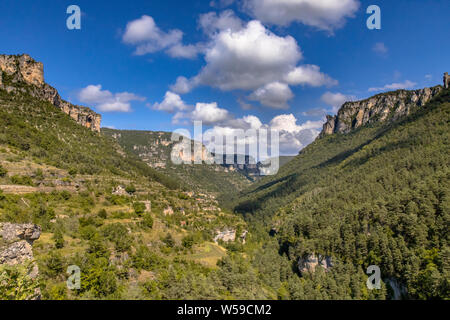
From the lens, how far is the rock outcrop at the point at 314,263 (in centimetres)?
5895

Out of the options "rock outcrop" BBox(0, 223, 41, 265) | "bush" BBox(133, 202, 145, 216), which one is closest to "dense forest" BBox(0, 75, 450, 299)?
"bush" BBox(133, 202, 145, 216)

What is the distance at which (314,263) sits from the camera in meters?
60.2

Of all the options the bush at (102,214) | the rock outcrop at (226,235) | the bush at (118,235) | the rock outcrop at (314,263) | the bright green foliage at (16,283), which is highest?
the bush at (102,214)

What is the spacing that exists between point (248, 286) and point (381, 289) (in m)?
33.5

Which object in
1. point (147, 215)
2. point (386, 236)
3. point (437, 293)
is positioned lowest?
point (437, 293)

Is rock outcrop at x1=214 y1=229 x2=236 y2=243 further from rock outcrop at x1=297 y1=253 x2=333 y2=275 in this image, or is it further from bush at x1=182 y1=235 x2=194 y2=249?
rock outcrop at x1=297 y1=253 x2=333 y2=275

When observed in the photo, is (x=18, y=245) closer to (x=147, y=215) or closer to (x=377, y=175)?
(x=147, y=215)

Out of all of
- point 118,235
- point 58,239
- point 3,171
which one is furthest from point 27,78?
point 118,235

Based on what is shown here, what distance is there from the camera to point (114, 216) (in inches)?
1703

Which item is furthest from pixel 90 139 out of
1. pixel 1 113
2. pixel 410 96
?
pixel 410 96

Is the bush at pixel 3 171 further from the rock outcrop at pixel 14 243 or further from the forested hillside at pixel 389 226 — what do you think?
the forested hillside at pixel 389 226

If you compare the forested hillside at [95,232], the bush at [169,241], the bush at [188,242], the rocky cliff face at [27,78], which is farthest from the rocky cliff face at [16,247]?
the rocky cliff face at [27,78]

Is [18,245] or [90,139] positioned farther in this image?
[90,139]

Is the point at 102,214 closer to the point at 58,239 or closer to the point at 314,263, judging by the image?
the point at 58,239
